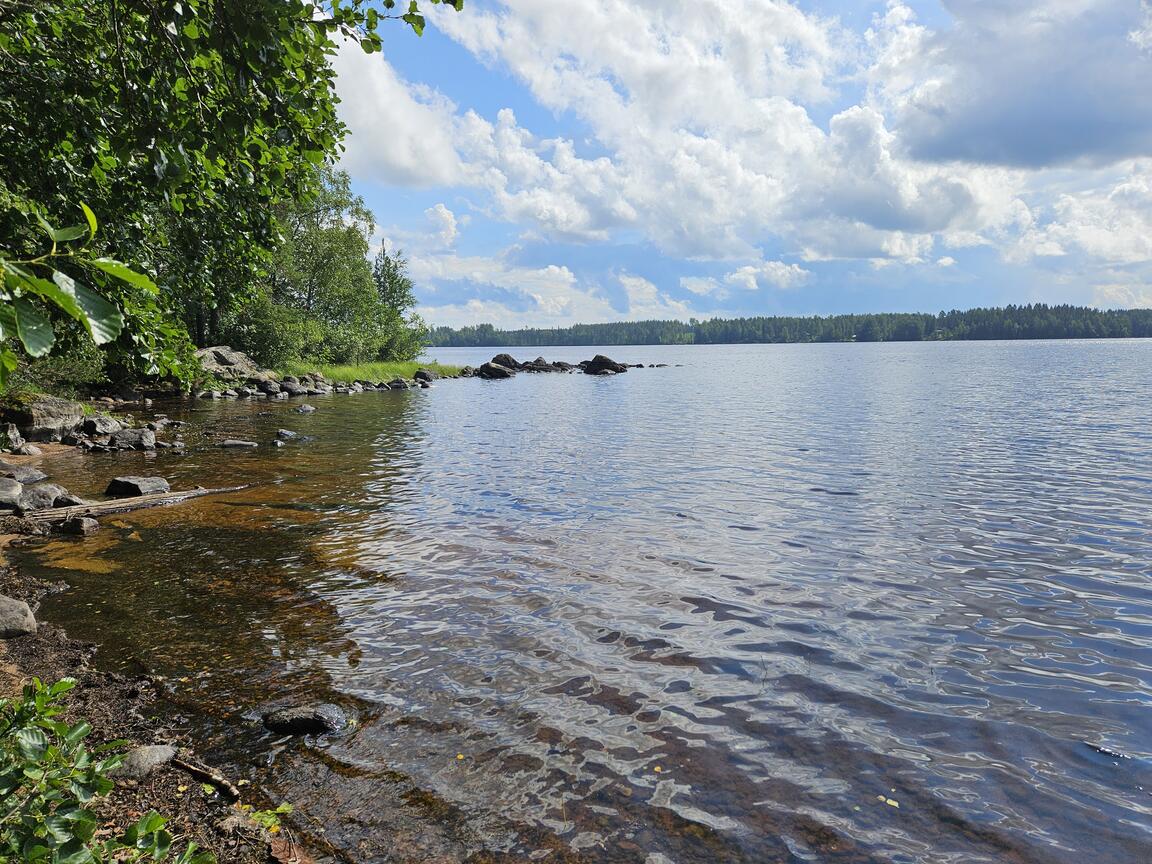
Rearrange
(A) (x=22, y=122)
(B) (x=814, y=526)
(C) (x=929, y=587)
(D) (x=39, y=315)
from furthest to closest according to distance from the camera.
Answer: (B) (x=814, y=526) → (C) (x=929, y=587) → (A) (x=22, y=122) → (D) (x=39, y=315)

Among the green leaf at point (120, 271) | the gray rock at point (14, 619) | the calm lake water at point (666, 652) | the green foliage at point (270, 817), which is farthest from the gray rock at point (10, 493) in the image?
the green leaf at point (120, 271)

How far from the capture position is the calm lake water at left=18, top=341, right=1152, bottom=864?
6.50 metres

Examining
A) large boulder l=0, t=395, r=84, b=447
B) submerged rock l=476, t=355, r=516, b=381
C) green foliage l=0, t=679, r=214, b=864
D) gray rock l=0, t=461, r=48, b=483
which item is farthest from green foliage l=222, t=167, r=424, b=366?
green foliage l=0, t=679, r=214, b=864

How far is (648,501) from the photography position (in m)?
19.8

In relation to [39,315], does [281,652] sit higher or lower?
lower

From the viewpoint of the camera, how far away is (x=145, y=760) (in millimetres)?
6523

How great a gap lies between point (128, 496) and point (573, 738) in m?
16.1

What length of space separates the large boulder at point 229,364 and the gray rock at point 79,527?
138 feet

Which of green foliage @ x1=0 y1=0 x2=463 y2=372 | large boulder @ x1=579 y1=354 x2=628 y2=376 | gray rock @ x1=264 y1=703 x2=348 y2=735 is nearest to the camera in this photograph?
green foliage @ x1=0 y1=0 x2=463 y2=372

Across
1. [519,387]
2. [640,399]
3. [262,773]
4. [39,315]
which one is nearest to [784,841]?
[262,773]

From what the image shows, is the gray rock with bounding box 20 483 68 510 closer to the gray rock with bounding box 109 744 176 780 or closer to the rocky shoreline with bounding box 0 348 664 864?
the rocky shoreline with bounding box 0 348 664 864

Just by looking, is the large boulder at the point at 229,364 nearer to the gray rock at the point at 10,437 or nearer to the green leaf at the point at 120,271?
the gray rock at the point at 10,437

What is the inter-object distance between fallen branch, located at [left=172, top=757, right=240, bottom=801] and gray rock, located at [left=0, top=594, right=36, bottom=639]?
15.3ft

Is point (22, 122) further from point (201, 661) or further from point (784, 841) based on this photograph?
point (784, 841)
